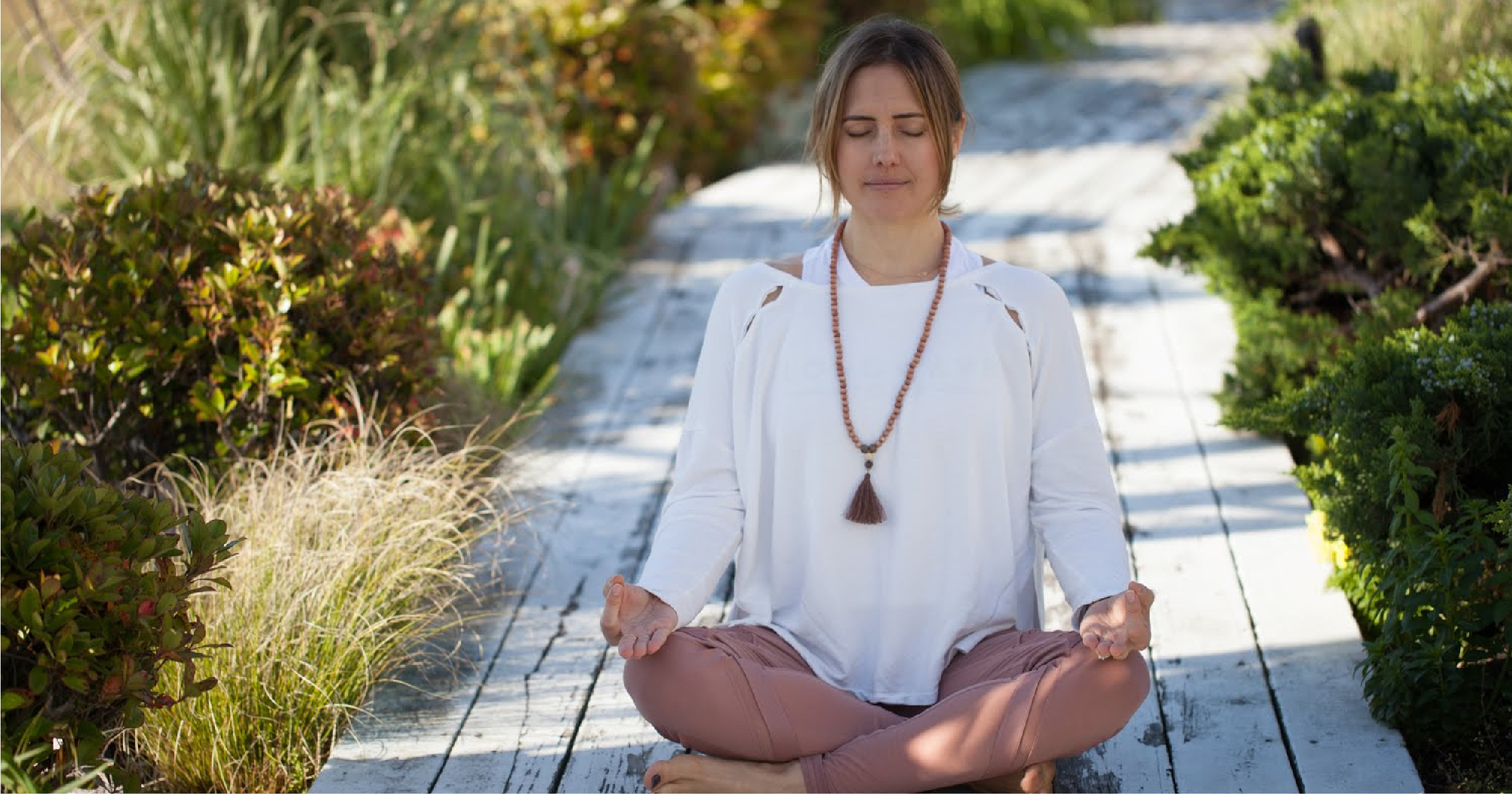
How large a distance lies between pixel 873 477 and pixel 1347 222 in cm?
204

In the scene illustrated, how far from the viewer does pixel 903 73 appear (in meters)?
2.59

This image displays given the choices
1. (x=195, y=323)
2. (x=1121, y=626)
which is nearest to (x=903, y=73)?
(x=1121, y=626)

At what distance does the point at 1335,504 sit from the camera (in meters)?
3.00

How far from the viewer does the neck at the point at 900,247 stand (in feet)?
8.89

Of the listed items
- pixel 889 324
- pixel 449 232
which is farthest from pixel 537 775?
pixel 449 232

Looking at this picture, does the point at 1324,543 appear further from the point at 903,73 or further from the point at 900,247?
the point at 903,73

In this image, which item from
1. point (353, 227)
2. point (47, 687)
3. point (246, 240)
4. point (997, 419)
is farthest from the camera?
point (353, 227)

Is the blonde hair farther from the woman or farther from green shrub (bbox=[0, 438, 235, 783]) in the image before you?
green shrub (bbox=[0, 438, 235, 783])

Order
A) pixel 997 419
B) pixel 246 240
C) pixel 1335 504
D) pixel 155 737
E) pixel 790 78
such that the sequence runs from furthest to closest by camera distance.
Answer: pixel 790 78 → pixel 246 240 → pixel 1335 504 → pixel 155 737 → pixel 997 419

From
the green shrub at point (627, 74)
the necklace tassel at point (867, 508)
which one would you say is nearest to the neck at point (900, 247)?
the necklace tassel at point (867, 508)

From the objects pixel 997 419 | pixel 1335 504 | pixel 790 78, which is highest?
pixel 997 419

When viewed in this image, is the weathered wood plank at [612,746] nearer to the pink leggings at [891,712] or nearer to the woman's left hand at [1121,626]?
the pink leggings at [891,712]

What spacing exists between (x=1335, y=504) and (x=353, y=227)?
2.25 m

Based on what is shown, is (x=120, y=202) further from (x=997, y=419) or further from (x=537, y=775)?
(x=997, y=419)
